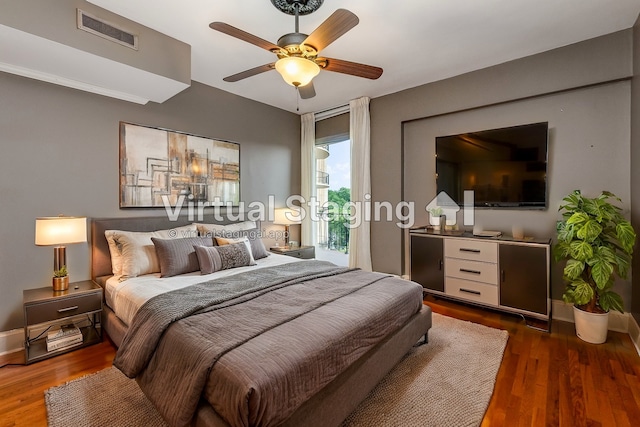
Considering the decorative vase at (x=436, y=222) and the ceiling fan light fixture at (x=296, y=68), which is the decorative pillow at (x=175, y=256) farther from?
the decorative vase at (x=436, y=222)

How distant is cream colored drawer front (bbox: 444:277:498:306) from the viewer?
3.03m

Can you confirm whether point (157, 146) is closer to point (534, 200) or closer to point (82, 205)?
point (82, 205)

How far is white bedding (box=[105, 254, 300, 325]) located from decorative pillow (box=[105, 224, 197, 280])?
2.6 inches

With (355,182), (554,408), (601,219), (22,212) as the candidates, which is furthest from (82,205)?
(601,219)

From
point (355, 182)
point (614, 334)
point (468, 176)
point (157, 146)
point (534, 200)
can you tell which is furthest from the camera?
point (355, 182)

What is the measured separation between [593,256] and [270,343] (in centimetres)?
272

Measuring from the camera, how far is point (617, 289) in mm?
2730

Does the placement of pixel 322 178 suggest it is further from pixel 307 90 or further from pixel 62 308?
pixel 62 308

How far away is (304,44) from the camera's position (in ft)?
6.39

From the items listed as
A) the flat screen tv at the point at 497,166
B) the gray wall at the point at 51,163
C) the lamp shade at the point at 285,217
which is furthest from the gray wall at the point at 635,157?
the gray wall at the point at 51,163

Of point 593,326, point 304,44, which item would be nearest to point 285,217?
point 304,44

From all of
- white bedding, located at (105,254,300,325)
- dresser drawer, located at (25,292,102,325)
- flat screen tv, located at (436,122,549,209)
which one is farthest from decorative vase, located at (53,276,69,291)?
flat screen tv, located at (436,122,549,209)

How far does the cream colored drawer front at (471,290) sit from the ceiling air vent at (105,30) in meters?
3.83

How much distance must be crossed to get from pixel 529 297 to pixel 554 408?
1251 mm
